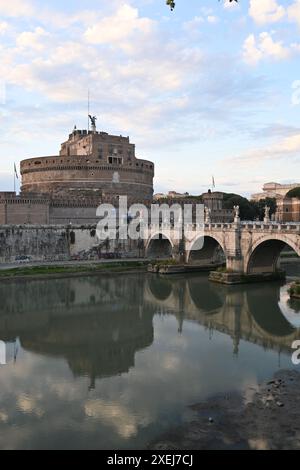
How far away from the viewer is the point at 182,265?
29.6 meters

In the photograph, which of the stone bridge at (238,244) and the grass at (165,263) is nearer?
the stone bridge at (238,244)

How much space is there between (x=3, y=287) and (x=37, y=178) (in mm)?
22364

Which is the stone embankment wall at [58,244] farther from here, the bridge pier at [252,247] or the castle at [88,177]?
the bridge pier at [252,247]

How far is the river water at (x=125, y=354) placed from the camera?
29.9ft

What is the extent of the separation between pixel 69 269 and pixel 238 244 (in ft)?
33.9

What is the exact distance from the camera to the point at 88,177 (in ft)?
144

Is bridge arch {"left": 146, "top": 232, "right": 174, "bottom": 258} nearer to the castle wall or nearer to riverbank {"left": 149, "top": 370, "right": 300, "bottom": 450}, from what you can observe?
the castle wall

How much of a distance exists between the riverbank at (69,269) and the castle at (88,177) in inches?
302

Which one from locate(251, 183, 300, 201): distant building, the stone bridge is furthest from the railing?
locate(251, 183, 300, 201): distant building

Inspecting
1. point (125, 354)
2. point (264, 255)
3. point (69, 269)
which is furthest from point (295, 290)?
point (69, 269)

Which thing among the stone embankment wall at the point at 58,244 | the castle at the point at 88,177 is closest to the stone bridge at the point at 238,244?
the stone embankment wall at the point at 58,244

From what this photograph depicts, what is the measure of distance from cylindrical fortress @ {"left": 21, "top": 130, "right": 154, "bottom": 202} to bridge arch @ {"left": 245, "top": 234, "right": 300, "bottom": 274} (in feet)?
A: 60.8

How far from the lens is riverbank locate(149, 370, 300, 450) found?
800 cm

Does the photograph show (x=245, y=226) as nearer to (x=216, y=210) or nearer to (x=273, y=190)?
(x=216, y=210)
